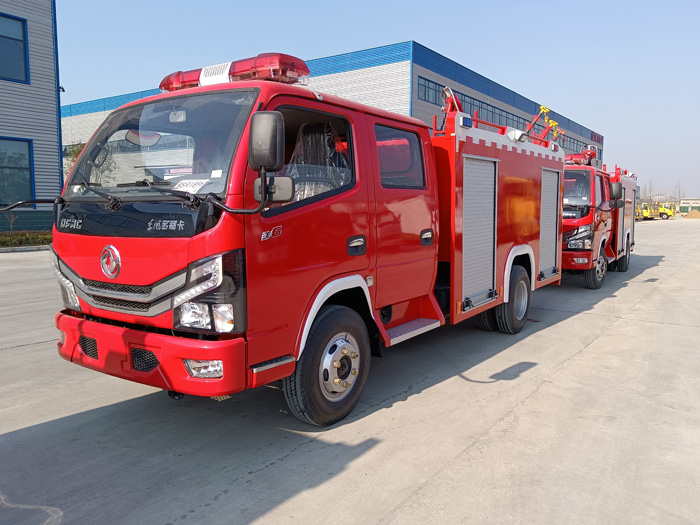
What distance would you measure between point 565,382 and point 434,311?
1.37 metres

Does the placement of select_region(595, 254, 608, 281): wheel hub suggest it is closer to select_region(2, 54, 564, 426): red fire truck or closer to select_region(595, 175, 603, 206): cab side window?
select_region(595, 175, 603, 206): cab side window

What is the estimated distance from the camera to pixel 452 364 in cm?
559

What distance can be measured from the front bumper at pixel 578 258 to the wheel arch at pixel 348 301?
6774 mm

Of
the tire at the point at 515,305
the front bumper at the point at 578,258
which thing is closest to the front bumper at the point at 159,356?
the tire at the point at 515,305

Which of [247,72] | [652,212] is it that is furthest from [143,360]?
[652,212]

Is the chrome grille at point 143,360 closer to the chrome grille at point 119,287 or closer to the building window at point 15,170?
the chrome grille at point 119,287

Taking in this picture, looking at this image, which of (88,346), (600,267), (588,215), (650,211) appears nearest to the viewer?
(88,346)

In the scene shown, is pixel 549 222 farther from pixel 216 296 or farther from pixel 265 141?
pixel 216 296

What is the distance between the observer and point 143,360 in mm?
3311

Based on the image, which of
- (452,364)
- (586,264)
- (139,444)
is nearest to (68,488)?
(139,444)

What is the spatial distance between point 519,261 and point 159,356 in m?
5.26

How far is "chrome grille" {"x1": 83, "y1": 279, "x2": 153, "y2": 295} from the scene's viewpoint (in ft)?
10.7

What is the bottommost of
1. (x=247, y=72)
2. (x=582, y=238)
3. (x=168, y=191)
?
(x=582, y=238)

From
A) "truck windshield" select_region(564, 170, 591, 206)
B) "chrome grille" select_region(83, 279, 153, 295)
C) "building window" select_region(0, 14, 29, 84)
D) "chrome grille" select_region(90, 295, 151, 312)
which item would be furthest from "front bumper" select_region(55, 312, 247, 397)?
"building window" select_region(0, 14, 29, 84)
